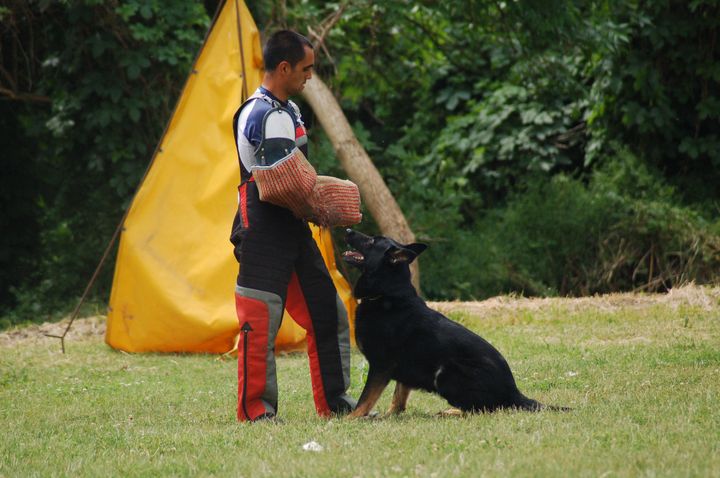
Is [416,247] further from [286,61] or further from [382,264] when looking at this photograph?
[286,61]

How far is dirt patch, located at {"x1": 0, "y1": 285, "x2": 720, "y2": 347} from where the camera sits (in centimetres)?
1009

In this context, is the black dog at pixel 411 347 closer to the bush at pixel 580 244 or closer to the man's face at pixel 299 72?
the man's face at pixel 299 72

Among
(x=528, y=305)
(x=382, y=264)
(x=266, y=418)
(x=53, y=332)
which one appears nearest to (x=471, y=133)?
(x=528, y=305)

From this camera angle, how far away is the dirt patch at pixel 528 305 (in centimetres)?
1009

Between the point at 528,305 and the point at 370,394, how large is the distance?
5.42m

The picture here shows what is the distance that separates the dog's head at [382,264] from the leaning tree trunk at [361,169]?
6.34m

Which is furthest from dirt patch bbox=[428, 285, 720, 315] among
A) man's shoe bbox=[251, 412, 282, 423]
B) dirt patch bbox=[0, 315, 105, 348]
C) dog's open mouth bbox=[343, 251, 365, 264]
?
man's shoe bbox=[251, 412, 282, 423]

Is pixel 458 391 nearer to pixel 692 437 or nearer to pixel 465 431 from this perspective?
pixel 465 431

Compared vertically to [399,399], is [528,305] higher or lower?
lower

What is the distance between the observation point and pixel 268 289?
5289 millimetres

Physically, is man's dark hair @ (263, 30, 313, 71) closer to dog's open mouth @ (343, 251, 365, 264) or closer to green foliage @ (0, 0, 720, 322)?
dog's open mouth @ (343, 251, 365, 264)

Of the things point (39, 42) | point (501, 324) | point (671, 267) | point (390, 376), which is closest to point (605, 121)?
point (671, 267)

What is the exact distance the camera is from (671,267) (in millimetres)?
13039

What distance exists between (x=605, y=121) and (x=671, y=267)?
243 centimetres
